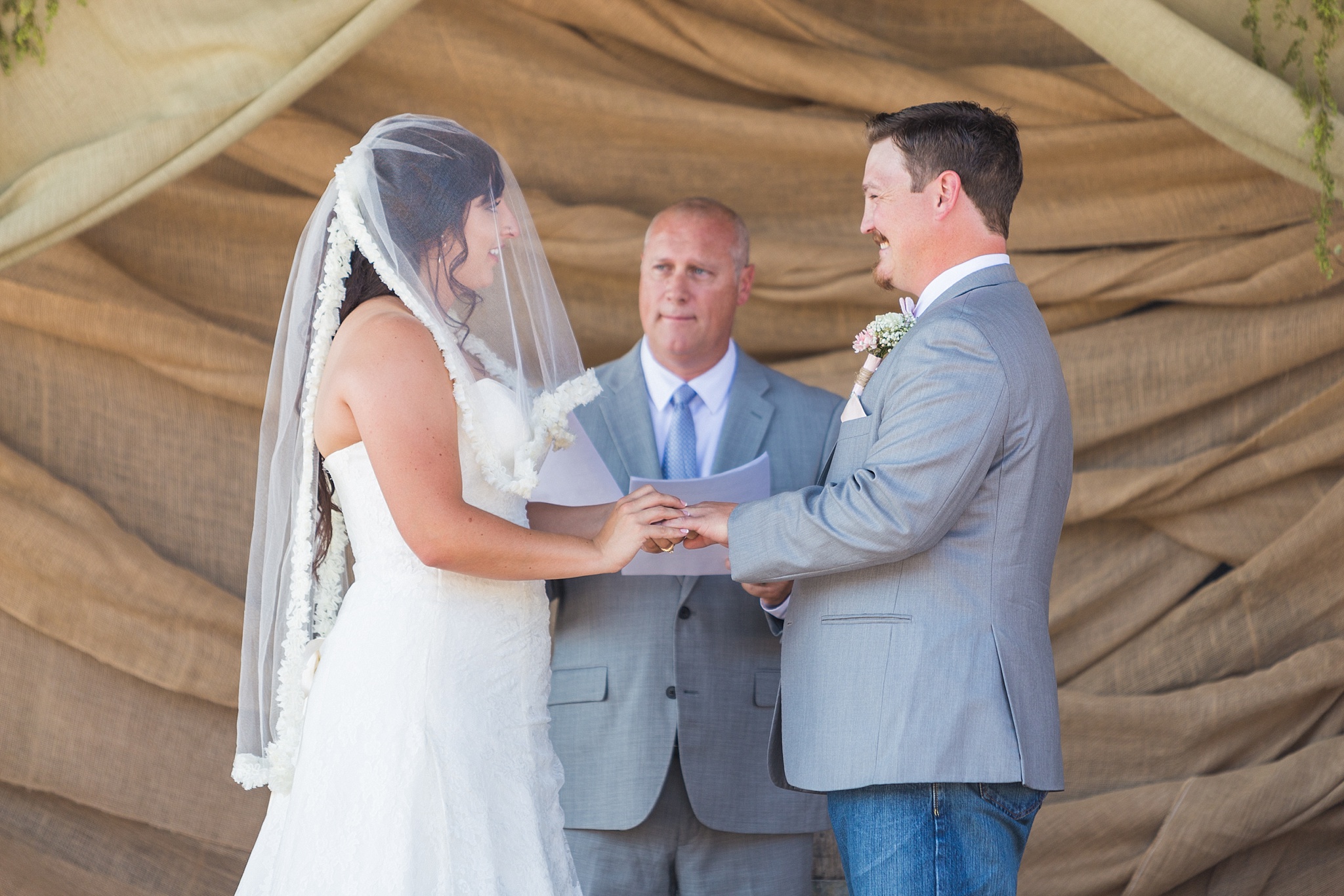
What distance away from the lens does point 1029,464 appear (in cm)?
235

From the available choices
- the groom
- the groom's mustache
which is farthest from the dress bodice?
the groom's mustache

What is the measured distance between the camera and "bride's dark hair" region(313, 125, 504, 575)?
2465mm

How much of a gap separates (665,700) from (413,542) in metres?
1.00

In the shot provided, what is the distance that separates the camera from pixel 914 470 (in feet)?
7.47

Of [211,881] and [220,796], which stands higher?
[220,796]

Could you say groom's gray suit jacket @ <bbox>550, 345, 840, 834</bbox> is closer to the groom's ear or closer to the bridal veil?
the bridal veil

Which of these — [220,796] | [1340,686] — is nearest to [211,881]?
[220,796]

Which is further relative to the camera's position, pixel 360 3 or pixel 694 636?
pixel 694 636

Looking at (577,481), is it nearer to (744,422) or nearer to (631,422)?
(631,422)

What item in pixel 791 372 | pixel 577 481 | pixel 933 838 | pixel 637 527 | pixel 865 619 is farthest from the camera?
pixel 791 372

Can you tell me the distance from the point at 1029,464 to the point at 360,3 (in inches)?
65.8

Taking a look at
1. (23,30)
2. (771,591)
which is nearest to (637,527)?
(771,591)

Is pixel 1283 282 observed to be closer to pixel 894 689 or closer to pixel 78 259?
pixel 894 689

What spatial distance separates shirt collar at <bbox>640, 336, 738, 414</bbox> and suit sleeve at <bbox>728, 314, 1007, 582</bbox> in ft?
3.60
